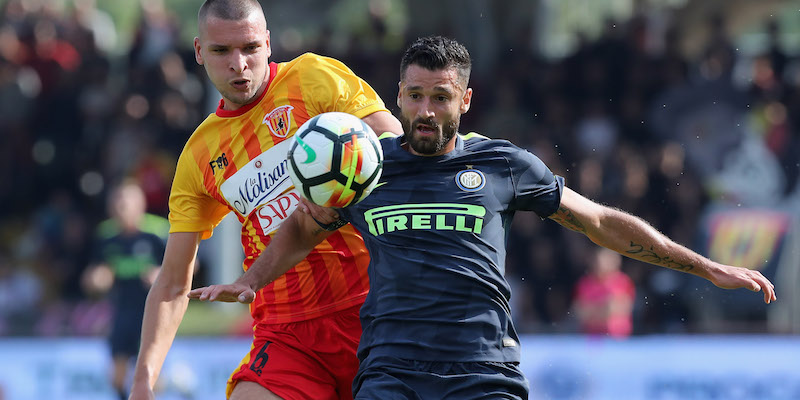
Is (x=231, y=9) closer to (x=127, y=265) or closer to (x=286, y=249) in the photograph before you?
(x=286, y=249)

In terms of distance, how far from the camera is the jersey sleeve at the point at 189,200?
5.19 meters

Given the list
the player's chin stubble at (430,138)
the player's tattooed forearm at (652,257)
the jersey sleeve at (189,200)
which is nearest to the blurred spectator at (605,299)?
the player's tattooed forearm at (652,257)

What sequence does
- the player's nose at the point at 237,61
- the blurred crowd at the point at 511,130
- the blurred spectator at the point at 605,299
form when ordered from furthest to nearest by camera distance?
1. the blurred crowd at the point at 511,130
2. the blurred spectator at the point at 605,299
3. the player's nose at the point at 237,61

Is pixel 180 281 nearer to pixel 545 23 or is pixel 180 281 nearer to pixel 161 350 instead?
pixel 161 350

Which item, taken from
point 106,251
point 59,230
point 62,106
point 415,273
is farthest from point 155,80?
point 415,273

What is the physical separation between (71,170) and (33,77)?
1.64 metres

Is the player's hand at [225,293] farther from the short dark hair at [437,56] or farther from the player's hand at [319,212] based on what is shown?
the short dark hair at [437,56]

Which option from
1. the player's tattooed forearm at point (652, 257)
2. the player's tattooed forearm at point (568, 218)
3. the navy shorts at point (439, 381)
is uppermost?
the player's tattooed forearm at point (568, 218)

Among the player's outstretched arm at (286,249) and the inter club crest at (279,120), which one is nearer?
the player's outstretched arm at (286,249)

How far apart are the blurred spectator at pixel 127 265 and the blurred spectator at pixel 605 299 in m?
4.70

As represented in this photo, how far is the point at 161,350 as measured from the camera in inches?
201

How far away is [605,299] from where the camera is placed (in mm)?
11320

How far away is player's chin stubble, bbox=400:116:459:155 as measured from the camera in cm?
432

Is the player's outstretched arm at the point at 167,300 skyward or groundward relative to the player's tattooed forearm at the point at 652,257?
groundward
